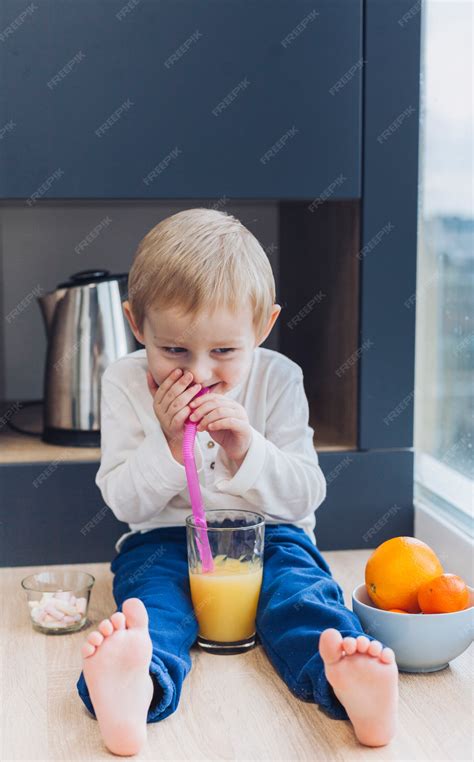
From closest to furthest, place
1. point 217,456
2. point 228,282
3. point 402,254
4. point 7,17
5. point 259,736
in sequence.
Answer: point 259,736 < point 228,282 < point 217,456 < point 7,17 < point 402,254

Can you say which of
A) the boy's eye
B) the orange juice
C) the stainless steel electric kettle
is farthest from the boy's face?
the stainless steel electric kettle

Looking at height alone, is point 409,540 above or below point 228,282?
below

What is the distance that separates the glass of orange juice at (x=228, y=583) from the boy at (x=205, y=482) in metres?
0.02

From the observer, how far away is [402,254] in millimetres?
1554

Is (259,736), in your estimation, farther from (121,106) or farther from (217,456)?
(121,106)

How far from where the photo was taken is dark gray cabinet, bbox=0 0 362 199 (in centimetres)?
145

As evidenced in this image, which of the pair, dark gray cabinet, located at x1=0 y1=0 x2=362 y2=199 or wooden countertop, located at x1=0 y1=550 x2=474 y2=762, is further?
dark gray cabinet, located at x1=0 y1=0 x2=362 y2=199

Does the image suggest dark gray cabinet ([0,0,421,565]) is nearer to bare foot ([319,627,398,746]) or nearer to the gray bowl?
the gray bowl

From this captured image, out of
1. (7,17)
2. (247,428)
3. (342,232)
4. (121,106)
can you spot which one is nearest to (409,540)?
(247,428)

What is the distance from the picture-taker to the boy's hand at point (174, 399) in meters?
1.15

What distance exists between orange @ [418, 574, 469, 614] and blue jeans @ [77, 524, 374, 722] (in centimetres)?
9

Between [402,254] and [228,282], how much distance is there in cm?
50

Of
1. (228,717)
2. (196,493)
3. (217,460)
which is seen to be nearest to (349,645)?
(228,717)

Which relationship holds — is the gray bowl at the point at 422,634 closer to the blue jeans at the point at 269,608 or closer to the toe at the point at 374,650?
the blue jeans at the point at 269,608
